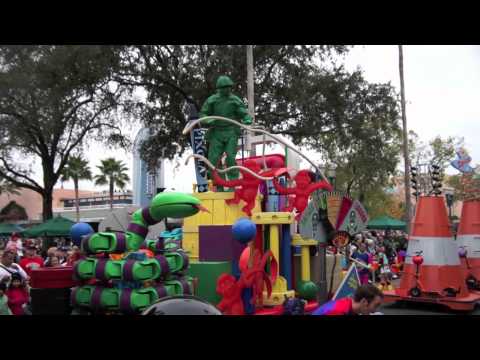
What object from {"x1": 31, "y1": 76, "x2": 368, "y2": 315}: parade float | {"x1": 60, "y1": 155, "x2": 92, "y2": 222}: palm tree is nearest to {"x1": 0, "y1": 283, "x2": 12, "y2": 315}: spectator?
{"x1": 31, "y1": 76, "x2": 368, "y2": 315}: parade float

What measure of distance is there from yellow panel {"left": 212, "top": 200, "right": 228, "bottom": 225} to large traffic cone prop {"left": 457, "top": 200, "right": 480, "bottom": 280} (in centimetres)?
549

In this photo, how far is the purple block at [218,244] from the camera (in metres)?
8.32

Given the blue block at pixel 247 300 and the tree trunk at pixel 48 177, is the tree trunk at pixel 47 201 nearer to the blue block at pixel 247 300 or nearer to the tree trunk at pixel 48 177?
the tree trunk at pixel 48 177

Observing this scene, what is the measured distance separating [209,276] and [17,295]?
280 cm

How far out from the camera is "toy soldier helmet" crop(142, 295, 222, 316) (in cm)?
317

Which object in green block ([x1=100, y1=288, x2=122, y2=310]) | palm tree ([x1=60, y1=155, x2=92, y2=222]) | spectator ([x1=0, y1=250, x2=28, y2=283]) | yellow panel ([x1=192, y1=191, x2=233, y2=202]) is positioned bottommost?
green block ([x1=100, y1=288, x2=122, y2=310])

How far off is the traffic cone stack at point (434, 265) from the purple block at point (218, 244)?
11.7 feet

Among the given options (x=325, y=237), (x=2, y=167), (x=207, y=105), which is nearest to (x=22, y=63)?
(x=2, y=167)

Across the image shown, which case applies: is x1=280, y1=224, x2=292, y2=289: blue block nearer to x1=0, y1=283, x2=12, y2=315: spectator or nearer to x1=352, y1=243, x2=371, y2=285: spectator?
x1=352, y1=243, x2=371, y2=285: spectator

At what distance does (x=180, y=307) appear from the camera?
320 centimetres

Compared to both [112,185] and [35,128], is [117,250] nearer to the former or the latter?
[35,128]

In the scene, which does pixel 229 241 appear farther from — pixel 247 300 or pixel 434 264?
pixel 434 264

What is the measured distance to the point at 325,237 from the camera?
7.35 m
